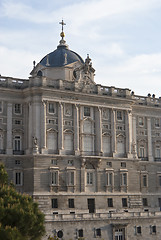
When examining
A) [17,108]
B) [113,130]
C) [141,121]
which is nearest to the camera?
[17,108]

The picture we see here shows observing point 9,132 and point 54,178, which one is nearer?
point 54,178

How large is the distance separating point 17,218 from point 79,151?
31.7 meters

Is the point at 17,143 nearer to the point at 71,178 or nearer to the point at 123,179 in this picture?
the point at 71,178

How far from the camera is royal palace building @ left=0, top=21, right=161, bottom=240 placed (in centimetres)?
6831

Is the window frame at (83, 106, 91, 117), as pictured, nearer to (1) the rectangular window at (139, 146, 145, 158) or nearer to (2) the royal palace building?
(2) the royal palace building

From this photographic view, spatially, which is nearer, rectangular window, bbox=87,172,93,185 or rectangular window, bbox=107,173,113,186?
rectangular window, bbox=87,172,93,185

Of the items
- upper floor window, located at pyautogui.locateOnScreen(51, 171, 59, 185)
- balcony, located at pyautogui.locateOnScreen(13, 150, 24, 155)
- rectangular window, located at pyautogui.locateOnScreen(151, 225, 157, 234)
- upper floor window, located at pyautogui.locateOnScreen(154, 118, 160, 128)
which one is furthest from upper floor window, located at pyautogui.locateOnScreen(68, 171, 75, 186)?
upper floor window, located at pyautogui.locateOnScreen(154, 118, 160, 128)

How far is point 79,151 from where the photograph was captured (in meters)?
74.1

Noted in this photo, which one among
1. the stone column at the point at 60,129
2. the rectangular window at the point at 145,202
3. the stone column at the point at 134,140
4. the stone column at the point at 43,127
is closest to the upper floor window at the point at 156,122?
the stone column at the point at 134,140

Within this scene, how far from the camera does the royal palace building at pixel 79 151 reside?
68312 mm

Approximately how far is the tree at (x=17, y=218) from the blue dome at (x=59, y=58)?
35.2 meters

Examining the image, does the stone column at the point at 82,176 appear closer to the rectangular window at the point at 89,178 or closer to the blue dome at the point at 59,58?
the rectangular window at the point at 89,178

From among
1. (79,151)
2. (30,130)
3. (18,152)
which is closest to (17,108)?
(30,130)

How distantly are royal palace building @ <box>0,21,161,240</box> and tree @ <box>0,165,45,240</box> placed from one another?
16580 millimetres
